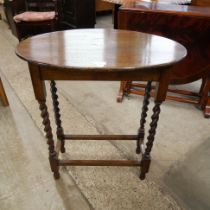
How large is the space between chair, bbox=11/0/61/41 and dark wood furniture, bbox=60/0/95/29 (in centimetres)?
36

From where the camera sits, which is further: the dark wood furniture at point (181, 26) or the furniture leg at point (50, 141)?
the dark wood furniture at point (181, 26)

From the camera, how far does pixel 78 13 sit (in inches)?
134

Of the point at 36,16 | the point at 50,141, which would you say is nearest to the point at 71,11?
the point at 36,16

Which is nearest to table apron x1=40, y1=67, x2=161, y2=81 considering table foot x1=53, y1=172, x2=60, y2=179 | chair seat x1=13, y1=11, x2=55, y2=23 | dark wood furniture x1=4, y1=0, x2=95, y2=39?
table foot x1=53, y1=172, x2=60, y2=179

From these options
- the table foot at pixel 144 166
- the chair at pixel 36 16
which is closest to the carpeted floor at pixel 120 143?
the table foot at pixel 144 166

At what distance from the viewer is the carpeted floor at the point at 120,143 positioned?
1206 mm

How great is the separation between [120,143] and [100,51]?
2.80 ft

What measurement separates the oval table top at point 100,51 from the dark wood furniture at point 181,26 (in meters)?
0.68

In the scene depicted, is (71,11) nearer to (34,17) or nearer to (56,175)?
(34,17)

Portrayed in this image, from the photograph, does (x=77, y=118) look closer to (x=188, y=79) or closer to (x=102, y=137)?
(x=102, y=137)

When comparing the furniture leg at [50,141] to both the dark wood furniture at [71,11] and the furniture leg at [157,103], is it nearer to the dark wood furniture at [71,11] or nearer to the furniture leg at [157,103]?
the furniture leg at [157,103]

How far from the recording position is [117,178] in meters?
1.31

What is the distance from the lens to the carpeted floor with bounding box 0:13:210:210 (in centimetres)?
121

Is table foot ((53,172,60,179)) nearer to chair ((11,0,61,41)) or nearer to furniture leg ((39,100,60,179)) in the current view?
furniture leg ((39,100,60,179))
